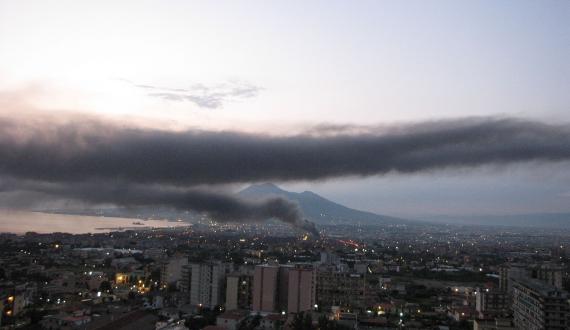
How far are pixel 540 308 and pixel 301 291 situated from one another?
6194mm

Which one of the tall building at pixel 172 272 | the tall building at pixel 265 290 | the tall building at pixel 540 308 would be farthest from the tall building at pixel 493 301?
the tall building at pixel 172 272

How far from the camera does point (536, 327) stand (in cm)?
1143

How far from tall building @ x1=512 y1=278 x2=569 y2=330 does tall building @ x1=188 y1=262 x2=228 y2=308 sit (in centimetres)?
831

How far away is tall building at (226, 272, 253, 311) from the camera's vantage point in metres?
15.7

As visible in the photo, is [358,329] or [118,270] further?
[118,270]

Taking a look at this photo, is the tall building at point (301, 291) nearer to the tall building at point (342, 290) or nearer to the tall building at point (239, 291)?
the tall building at point (342, 290)

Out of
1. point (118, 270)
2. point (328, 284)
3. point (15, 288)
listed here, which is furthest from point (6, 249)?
point (328, 284)

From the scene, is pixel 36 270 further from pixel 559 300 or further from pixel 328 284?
pixel 559 300

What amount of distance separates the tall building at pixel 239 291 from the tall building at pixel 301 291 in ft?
4.34

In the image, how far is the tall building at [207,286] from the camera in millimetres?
16328

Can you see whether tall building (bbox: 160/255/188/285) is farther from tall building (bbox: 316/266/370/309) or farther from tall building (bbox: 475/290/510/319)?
tall building (bbox: 475/290/510/319)

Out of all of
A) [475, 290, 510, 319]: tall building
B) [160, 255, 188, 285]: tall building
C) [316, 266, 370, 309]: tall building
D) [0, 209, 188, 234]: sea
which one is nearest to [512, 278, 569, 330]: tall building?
[475, 290, 510, 319]: tall building

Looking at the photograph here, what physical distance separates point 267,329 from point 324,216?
112834mm

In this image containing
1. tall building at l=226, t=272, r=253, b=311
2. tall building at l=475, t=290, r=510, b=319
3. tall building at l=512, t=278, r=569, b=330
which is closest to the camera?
tall building at l=512, t=278, r=569, b=330
